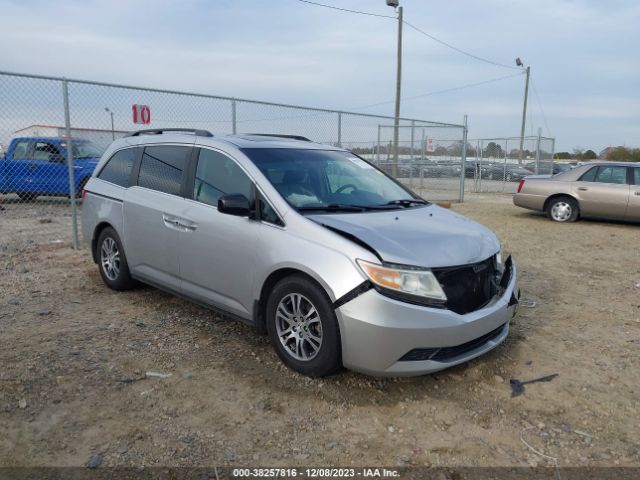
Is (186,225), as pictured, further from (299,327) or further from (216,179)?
(299,327)

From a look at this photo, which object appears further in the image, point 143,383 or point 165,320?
point 165,320

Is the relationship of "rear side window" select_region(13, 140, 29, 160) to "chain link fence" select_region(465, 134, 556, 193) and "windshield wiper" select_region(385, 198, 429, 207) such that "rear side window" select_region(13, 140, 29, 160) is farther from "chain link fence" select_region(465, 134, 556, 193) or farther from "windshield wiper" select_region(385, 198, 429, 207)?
"chain link fence" select_region(465, 134, 556, 193)

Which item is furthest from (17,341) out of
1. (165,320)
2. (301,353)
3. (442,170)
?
(442,170)

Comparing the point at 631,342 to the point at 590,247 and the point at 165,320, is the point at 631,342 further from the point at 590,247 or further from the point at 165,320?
the point at 590,247

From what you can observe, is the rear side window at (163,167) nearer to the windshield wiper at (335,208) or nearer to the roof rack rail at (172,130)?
the roof rack rail at (172,130)

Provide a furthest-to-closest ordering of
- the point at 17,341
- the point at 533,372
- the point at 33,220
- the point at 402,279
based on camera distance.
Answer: the point at 33,220 < the point at 17,341 < the point at 533,372 < the point at 402,279

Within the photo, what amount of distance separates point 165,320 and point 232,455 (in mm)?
2163

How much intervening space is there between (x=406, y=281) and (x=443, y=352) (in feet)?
1.78

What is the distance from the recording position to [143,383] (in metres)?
3.37

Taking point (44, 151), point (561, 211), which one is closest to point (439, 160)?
point (561, 211)

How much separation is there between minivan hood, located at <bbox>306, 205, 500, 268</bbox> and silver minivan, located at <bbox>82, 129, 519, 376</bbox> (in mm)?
13

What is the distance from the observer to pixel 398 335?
297 cm

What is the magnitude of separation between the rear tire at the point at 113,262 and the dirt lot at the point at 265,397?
0.21 metres

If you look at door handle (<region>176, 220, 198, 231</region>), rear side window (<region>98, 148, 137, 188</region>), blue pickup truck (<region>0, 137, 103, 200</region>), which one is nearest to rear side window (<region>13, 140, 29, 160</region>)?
blue pickup truck (<region>0, 137, 103, 200</region>)
